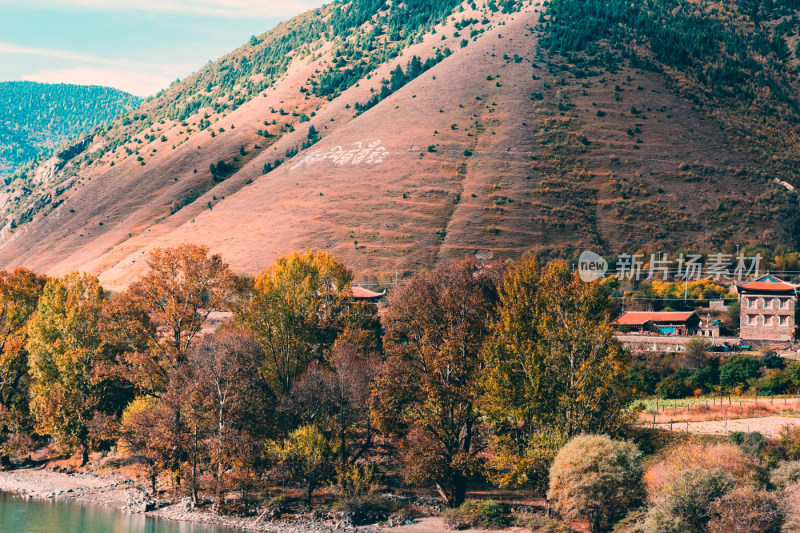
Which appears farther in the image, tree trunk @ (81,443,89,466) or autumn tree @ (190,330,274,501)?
tree trunk @ (81,443,89,466)

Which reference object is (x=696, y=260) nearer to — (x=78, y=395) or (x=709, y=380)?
(x=709, y=380)

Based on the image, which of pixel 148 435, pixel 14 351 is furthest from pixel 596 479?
pixel 14 351

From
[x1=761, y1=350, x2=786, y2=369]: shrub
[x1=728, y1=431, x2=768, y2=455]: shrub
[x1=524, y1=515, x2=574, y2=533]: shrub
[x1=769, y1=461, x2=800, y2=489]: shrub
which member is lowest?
[x1=524, y1=515, x2=574, y2=533]: shrub

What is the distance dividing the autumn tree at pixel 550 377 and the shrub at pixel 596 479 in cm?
208

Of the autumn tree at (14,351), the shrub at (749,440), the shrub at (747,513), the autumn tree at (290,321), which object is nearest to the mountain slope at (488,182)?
the autumn tree at (290,321)

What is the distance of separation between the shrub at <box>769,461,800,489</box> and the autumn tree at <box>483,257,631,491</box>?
775cm

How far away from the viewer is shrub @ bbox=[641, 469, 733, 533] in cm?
3372

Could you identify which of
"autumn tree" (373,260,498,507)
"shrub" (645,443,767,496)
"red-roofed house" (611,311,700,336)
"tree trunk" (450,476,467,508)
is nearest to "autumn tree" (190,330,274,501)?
"autumn tree" (373,260,498,507)

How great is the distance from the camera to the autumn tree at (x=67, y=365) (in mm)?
52188

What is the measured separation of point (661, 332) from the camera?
80.1 metres

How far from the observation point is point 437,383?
43.0 metres

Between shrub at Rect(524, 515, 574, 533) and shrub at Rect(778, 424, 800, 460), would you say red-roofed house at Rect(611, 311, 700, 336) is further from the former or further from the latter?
shrub at Rect(524, 515, 574, 533)

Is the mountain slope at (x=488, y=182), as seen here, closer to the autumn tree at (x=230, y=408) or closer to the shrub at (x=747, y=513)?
the autumn tree at (x=230, y=408)

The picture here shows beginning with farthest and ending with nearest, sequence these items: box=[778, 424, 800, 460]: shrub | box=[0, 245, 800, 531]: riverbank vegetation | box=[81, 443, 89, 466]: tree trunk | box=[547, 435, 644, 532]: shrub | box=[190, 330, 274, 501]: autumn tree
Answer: box=[81, 443, 89, 466]: tree trunk → box=[190, 330, 274, 501]: autumn tree → box=[778, 424, 800, 460]: shrub → box=[0, 245, 800, 531]: riverbank vegetation → box=[547, 435, 644, 532]: shrub
